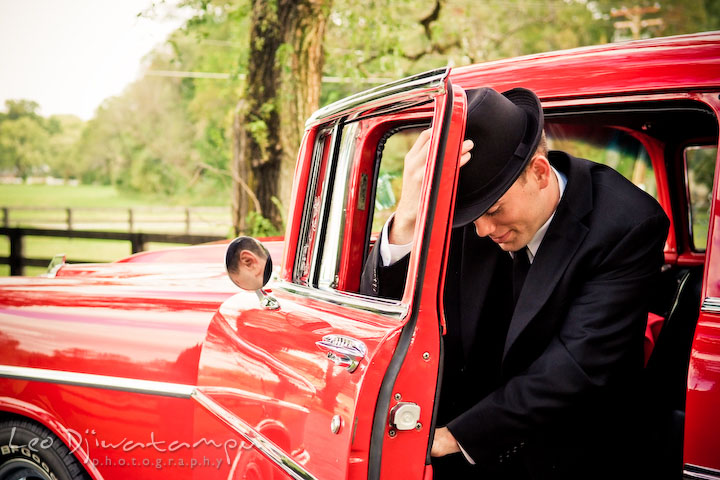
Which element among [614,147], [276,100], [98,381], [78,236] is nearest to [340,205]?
[98,381]

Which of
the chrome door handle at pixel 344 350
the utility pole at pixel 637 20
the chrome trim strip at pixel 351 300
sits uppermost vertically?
the utility pole at pixel 637 20

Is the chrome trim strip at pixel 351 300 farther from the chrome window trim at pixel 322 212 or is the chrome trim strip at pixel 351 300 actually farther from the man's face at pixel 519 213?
the man's face at pixel 519 213

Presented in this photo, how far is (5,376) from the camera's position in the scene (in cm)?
227

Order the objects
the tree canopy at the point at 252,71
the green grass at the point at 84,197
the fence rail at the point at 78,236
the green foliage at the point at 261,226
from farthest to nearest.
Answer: the green grass at the point at 84,197, the fence rail at the point at 78,236, the tree canopy at the point at 252,71, the green foliage at the point at 261,226

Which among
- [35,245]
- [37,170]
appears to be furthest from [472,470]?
[37,170]

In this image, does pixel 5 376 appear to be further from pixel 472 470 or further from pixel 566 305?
pixel 566 305

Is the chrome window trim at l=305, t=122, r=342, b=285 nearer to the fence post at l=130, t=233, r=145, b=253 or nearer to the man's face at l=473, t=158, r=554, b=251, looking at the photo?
the man's face at l=473, t=158, r=554, b=251

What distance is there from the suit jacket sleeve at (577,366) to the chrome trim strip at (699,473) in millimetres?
277

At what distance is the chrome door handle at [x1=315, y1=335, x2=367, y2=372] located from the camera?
1.47m

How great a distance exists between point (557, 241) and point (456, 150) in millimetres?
581

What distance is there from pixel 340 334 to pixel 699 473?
953 millimetres

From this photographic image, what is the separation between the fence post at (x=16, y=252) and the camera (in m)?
9.55

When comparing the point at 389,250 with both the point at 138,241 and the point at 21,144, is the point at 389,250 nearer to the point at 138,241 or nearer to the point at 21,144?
the point at 138,241

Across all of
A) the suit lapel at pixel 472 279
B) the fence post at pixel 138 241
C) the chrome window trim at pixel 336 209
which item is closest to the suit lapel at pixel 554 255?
the suit lapel at pixel 472 279
